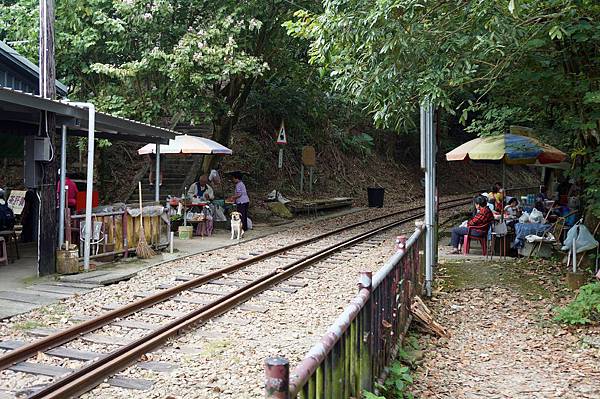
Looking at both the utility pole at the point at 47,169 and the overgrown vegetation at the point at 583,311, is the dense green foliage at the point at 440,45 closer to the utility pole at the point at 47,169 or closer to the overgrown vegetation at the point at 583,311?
the overgrown vegetation at the point at 583,311

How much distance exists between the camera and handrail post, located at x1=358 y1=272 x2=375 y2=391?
427cm

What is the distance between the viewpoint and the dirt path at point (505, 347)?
5.74 metres

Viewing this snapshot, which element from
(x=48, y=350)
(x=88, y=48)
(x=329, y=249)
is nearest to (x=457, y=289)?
(x=329, y=249)

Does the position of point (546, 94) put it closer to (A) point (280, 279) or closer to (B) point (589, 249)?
(B) point (589, 249)

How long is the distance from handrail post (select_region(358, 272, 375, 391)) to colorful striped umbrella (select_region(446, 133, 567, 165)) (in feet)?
28.1

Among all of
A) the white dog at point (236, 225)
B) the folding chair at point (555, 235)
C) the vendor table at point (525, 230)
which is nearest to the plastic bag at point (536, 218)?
the vendor table at point (525, 230)

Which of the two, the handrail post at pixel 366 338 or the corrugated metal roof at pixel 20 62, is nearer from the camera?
the handrail post at pixel 366 338

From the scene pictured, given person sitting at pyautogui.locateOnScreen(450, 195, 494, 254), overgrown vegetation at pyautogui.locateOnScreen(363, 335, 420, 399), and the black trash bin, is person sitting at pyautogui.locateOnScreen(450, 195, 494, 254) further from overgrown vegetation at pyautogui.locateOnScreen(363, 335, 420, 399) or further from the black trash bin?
the black trash bin

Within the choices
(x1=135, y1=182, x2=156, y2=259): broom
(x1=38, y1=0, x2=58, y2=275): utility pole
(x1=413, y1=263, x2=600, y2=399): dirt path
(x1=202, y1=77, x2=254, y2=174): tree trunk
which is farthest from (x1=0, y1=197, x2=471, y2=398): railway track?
(x1=202, y1=77, x2=254, y2=174): tree trunk

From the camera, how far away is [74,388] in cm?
500

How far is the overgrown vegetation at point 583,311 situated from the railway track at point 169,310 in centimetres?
393

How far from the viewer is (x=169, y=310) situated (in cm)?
798

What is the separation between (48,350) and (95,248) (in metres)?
5.13

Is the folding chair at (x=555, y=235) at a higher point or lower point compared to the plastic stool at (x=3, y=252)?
higher
